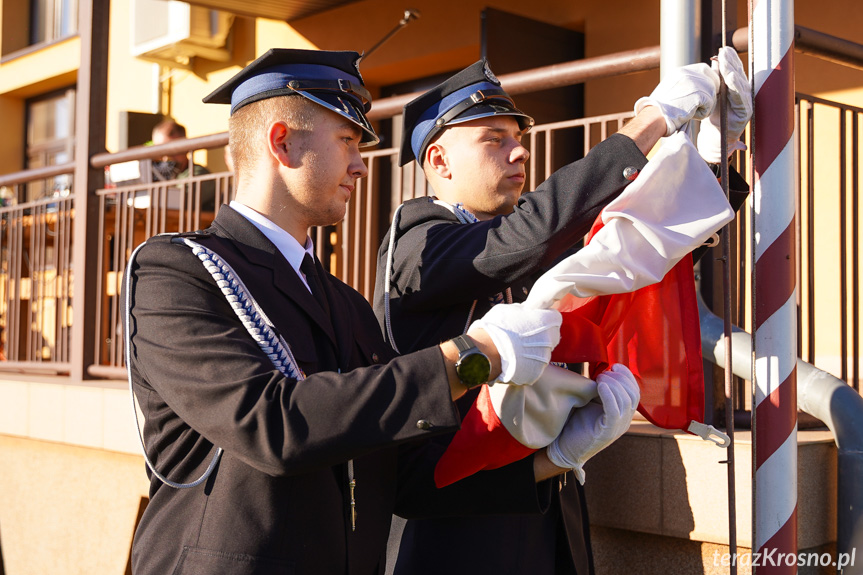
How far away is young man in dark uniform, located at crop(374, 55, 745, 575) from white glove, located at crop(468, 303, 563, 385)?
391 millimetres

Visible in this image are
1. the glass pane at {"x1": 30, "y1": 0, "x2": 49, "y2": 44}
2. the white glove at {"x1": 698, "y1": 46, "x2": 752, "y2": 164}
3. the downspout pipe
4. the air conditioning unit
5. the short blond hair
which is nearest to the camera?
the short blond hair

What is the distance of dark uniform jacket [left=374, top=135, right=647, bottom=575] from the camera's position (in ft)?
6.55

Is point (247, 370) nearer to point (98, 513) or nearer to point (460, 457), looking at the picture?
point (460, 457)

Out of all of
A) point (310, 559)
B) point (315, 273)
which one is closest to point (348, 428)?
point (310, 559)

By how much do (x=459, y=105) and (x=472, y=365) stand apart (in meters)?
1.08

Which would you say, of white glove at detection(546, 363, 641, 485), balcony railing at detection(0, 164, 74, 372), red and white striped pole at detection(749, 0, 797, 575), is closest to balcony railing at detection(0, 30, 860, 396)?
balcony railing at detection(0, 164, 74, 372)

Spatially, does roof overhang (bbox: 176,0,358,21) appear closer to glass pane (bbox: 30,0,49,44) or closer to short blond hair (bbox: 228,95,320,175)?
glass pane (bbox: 30,0,49,44)

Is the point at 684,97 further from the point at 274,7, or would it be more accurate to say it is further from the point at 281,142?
the point at 274,7

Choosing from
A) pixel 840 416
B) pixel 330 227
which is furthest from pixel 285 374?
pixel 330 227

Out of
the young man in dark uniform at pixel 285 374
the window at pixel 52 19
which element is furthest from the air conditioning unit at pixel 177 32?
the young man in dark uniform at pixel 285 374

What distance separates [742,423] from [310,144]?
5.38 ft

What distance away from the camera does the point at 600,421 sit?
1790 mm

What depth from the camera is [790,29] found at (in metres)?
2.12

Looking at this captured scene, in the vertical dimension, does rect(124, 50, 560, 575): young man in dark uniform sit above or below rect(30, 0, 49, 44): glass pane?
below
